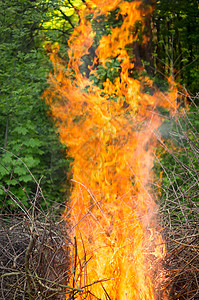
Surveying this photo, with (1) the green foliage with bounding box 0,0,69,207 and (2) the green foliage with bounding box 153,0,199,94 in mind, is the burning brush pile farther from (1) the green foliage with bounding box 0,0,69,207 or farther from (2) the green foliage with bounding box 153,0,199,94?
(2) the green foliage with bounding box 153,0,199,94

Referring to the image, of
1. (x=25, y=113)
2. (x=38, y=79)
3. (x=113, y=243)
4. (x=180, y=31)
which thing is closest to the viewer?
(x=113, y=243)

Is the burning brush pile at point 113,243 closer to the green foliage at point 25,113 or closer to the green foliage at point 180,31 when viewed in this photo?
the green foliage at point 25,113

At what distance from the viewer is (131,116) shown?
633 cm

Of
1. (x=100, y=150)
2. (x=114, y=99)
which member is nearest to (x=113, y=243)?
(x=100, y=150)

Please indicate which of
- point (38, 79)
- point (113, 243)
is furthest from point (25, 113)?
point (113, 243)

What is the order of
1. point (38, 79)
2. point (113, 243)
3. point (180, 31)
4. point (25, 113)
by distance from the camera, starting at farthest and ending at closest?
point (180, 31) → point (25, 113) → point (38, 79) → point (113, 243)

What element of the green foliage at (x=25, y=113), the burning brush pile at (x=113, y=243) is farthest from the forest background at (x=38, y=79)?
the burning brush pile at (x=113, y=243)

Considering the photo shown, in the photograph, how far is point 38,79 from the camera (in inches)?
279

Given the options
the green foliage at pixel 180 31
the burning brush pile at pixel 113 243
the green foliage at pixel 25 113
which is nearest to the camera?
the burning brush pile at pixel 113 243

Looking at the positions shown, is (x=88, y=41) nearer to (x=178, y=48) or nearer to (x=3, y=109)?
(x=3, y=109)

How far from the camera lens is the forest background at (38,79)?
655 cm

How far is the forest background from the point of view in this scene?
655 centimetres

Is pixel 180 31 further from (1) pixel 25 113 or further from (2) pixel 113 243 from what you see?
(2) pixel 113 243

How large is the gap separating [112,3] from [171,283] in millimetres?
4779
